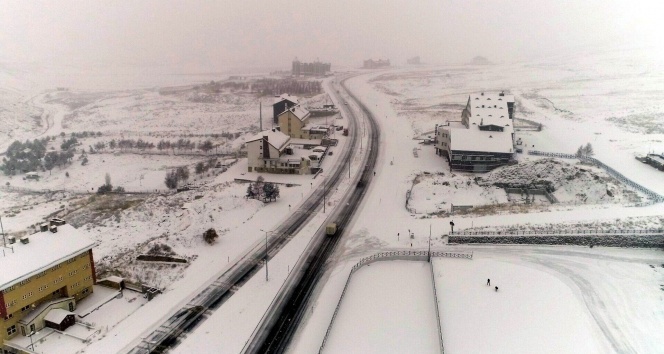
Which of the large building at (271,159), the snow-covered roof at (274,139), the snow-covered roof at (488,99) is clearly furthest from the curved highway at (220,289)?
the snow-covered roof at (488,99)

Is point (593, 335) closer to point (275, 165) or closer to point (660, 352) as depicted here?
point (660, 352)

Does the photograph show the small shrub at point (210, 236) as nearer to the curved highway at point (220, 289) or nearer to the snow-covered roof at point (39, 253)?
the curved highway at point (220, 289)

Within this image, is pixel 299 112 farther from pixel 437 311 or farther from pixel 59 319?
pixel 59 319

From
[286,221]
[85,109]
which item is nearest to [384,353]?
[286,221]

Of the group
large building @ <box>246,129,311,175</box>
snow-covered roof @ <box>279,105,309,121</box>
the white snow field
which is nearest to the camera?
the white snow field

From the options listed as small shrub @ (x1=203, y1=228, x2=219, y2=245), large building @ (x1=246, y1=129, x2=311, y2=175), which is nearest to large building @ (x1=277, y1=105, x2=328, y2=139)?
large building @ (x1=246, y1=129, x2=311, y2=175)

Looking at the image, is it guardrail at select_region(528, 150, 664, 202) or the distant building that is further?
the distant building

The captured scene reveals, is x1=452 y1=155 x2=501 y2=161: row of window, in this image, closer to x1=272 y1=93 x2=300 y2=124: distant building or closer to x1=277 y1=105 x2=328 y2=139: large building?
x1=277 y1=105 x2=328 y2=139: large building
